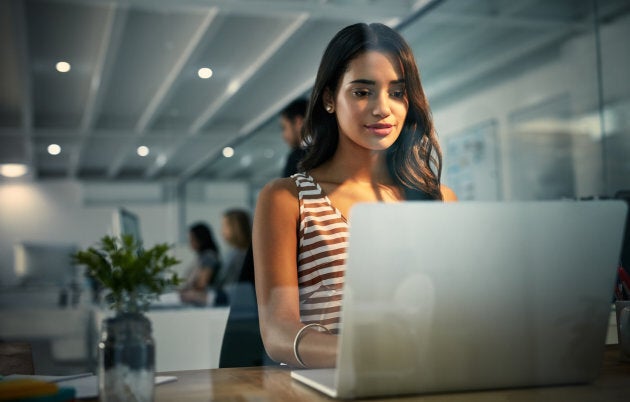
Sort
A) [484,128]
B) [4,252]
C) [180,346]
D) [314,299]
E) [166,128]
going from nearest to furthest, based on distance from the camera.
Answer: [314,299] < [4,252] < [180,346] < [166,128] < [484,128]

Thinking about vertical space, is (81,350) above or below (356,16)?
below

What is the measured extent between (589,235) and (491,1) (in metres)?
3.14

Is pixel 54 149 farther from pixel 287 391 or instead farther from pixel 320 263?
pixel 287 391

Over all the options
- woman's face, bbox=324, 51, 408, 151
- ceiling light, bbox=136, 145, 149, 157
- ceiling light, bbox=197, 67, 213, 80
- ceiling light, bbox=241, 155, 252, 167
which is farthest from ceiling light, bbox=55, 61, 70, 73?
woman's face, bbox=324, 51, 408, 151

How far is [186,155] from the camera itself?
9.13 ft

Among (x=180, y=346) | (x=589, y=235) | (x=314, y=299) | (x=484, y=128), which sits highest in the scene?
(x=484, y=128)

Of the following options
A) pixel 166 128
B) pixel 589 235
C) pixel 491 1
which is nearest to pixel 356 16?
pixel 491 1

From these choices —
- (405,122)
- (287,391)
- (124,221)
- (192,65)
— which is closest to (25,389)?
(287,391)

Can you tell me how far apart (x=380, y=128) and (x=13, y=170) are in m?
1.51

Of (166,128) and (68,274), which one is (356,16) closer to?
(166,128)

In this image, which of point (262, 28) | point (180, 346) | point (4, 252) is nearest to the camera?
point (4, 252)

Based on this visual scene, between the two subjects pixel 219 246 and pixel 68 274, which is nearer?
pixel 68 274

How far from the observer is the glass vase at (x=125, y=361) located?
82 centimetres

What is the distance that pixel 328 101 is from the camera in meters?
1.54
